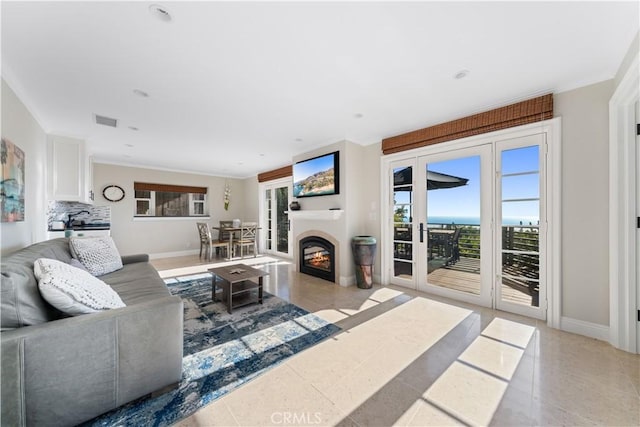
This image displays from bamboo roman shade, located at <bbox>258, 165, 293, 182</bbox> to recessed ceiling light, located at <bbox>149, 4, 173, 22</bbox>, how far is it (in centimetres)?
406

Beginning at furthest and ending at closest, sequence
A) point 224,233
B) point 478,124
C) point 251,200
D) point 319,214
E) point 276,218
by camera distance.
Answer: point 251,200 < point 276,218 < point 224,233 < point 319,214 < point 478,124

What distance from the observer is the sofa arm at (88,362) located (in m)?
1.07

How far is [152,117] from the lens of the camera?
3.02 metres

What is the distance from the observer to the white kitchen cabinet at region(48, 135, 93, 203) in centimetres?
340

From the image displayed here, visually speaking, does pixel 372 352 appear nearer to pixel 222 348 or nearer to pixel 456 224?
pixel 222 348

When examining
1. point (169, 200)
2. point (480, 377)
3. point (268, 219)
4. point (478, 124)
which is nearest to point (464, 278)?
point (480, 377)

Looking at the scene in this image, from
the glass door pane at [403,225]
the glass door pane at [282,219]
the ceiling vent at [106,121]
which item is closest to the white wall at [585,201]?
the glass door pane at [403,225]

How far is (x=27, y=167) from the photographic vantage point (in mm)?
2545

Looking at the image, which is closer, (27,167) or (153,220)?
(27,167)

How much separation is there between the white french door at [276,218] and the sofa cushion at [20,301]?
15.6 feet

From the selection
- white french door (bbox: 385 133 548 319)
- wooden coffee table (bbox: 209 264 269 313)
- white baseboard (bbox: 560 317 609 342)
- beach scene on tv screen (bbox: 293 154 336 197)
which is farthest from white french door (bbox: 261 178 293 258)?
white baseboard (bbox: 560 317 609 342)

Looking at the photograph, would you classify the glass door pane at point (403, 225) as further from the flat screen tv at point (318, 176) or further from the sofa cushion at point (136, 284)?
the sofa cushion at point (136, 284)

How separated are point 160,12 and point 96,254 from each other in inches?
99.2

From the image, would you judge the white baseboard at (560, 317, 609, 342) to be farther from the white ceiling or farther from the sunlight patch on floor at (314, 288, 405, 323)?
the white ceiling
